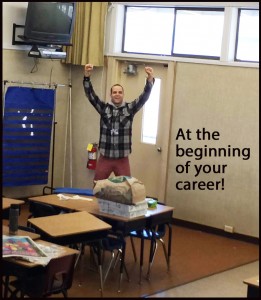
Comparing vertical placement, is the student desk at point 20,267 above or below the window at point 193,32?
below

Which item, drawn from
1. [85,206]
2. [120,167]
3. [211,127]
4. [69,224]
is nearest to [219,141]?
[211,127]

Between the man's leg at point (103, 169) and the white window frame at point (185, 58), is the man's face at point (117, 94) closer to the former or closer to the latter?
the man's leg at point (103, 169)

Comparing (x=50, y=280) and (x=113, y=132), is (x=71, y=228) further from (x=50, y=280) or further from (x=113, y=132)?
(x=113, y=132)

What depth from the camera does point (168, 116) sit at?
8.98 meters

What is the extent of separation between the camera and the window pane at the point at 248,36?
327 inches

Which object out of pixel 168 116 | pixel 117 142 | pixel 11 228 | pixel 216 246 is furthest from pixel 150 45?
pixel 11 228

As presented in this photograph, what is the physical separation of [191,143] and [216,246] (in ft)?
5.03

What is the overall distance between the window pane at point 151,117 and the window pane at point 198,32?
0.65 metres

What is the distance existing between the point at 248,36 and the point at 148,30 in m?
1.59

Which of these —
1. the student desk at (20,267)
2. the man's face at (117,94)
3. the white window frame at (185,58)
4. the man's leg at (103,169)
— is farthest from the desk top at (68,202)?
the white window frame at (185,58)

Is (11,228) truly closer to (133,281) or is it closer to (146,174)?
(133,281)

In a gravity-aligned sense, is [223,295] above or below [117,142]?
below

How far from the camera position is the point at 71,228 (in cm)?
534

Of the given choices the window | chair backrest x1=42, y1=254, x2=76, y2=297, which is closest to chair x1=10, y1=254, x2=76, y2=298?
chair backrest x1=42, y1=254, x2=76, y2=297
